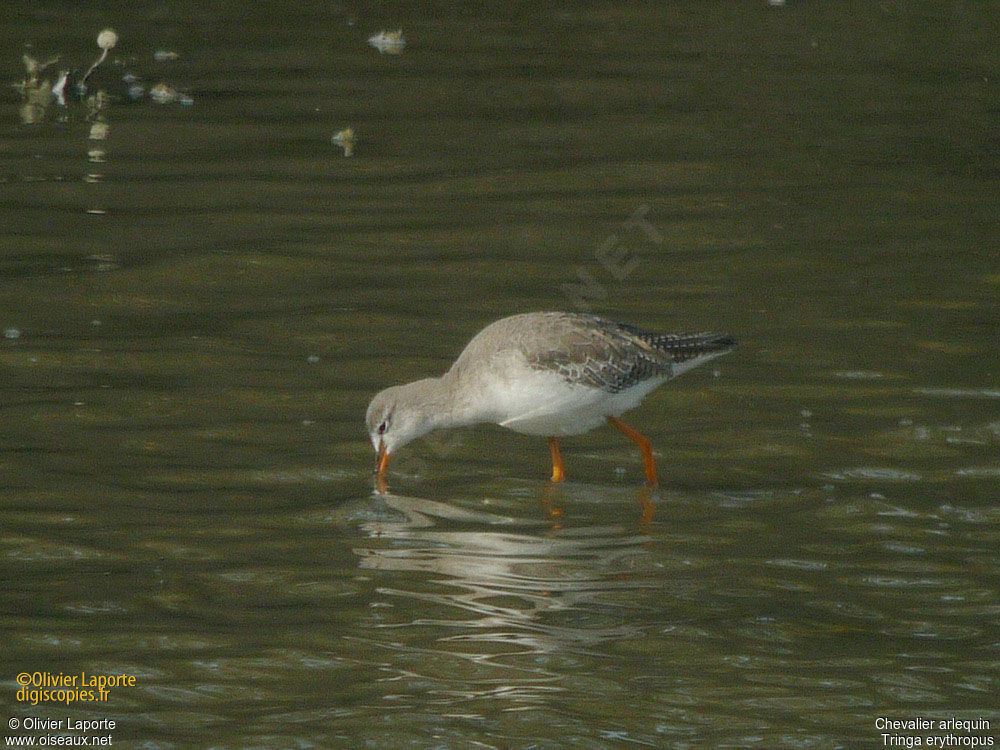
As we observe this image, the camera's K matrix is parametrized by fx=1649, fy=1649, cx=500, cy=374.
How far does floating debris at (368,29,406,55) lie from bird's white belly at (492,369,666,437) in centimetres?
1050

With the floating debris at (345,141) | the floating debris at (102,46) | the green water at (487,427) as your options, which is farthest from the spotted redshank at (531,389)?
the floating debris at (102,46)

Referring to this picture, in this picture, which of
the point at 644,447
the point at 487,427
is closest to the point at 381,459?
the point at 487,427

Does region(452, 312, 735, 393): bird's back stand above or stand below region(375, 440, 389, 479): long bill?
above

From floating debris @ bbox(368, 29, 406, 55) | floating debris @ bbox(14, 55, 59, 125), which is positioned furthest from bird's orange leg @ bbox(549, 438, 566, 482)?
floating debris @ bbox(368, 29, 406, 55)

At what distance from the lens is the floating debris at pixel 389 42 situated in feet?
65.4

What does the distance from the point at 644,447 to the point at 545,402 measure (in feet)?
2.55

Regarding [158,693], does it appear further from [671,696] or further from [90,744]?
[671,696]

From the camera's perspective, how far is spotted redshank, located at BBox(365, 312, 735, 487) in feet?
32.9

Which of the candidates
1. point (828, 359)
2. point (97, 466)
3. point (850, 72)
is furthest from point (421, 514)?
point (850, 72)

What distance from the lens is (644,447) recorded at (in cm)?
1036

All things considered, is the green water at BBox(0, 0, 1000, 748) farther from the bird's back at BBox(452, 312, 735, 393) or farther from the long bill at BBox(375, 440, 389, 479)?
the bird's back at BBox(452, 312, 735, 393)

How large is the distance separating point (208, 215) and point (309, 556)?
633 centimetres

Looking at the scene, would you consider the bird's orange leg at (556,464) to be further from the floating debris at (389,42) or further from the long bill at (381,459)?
the floating debris at (389,42)

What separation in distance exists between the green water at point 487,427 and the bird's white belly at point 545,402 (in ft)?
1.30
